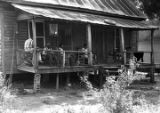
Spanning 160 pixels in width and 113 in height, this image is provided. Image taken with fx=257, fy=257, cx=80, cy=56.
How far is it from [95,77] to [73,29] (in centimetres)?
386

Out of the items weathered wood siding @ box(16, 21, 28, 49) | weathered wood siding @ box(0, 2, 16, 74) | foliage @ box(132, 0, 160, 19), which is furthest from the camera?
foliage @ box(132, 0, 160, 19)

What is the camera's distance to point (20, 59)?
15.2 m

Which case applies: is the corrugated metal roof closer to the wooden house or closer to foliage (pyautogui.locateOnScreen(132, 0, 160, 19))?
the wooden house

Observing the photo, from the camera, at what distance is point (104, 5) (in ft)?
65.0

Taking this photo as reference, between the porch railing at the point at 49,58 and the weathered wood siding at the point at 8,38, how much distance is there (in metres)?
0.42

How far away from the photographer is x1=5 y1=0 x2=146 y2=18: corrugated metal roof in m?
16.5

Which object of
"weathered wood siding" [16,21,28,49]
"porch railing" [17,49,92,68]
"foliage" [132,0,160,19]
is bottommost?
"porch railing" [17,49,92,68]

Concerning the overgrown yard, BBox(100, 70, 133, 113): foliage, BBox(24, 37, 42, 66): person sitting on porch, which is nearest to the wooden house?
BBox(24, 37, 42, 66): person sitting on porch

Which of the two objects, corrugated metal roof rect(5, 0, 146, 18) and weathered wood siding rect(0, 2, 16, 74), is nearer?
weathered wood siding rect(0, 2, 16, 74)

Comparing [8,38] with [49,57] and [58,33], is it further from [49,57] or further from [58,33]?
[58,33]

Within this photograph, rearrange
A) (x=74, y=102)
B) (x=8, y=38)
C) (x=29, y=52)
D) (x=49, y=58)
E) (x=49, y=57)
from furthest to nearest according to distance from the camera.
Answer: (x=8, y=38), (x=49, y=57), (x=49, y=58), (x=29, y=52), (x=74, y=102)

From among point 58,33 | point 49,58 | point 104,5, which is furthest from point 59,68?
point 104,5

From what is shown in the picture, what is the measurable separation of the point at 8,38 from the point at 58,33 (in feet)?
11.6

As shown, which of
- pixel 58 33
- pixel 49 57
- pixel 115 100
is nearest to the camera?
pixel 115 100
